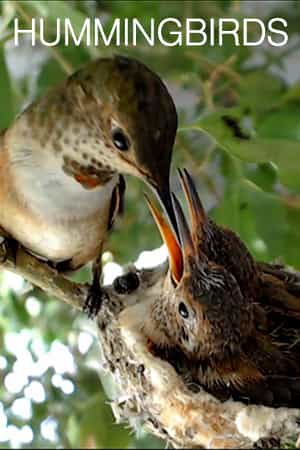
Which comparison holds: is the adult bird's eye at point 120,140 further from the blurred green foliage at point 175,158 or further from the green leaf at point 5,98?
the green leaf at point 5,98

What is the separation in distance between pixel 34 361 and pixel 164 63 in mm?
584

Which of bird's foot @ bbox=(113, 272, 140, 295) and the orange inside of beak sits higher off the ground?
the orange inside of beak

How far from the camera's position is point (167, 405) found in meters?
1.16

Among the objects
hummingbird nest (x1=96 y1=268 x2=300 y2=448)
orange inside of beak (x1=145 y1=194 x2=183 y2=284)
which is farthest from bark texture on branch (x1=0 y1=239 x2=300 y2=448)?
→ orange inside of beak (x1=145 y1=194 x2=183 y2=284)

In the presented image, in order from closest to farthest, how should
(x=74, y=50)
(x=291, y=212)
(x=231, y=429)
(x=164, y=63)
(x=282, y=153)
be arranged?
(x=282, y=153)
(x=231, y=429)
(x=291, y=212)
(x=74, y=50)
(x=164, y=63)

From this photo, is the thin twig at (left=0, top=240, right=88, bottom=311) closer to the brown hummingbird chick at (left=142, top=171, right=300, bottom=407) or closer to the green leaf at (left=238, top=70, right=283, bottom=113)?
the brown hummingbird chick at (left=142, top=171, right=300, bottom=407)

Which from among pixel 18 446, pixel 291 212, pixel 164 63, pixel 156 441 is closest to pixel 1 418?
pixel 18 446

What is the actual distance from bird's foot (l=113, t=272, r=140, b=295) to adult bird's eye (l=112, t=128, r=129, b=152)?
43cm

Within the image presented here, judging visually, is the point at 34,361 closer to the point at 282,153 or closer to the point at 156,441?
the point at 156,441

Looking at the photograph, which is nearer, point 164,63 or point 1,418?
point 1,418

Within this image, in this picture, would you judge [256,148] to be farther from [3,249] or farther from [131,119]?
[3,249]

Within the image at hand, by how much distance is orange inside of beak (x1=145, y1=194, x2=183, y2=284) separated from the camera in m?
1.13

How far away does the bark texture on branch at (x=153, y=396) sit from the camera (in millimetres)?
1084

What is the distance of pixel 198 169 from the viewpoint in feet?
4.97
